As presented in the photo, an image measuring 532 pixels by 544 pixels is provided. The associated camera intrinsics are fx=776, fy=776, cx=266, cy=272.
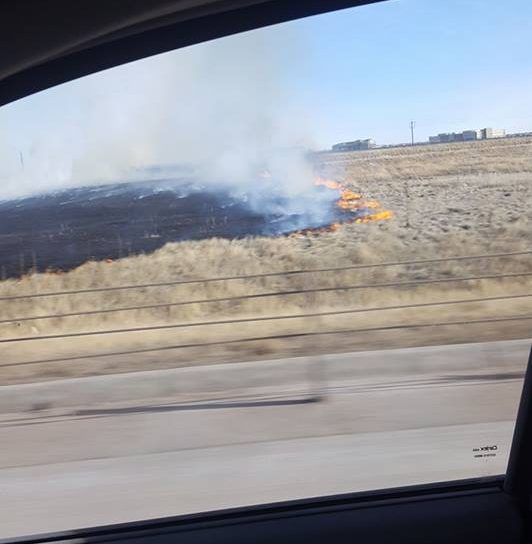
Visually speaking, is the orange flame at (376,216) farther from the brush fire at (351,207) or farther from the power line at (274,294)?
the power line at (274,294)

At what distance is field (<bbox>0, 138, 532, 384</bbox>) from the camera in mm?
5434

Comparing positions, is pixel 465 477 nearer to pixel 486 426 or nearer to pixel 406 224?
pixel 486 426

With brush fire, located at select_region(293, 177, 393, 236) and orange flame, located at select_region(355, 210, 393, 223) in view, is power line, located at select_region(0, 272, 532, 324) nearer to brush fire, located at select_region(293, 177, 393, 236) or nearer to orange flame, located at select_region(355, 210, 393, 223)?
brush fire, located at select_region(293, 177, 393, 236)

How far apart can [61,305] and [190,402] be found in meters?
1.70

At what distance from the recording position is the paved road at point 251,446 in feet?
11.7

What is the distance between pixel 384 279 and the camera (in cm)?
609

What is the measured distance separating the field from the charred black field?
0.34 feet

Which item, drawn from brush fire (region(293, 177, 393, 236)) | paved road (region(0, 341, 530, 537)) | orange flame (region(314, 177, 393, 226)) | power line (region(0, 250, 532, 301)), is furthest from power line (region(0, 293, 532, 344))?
orange flame (region(314, 177, 393, 226))

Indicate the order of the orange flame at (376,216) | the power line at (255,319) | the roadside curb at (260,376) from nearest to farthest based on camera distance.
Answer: the roadside curb at (260,376), the power line at (255,319), the orange flame at (376,216)

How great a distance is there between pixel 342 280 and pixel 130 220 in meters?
1.73

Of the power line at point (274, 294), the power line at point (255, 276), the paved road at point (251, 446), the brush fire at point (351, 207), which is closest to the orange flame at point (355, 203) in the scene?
the brush fire at point (351, 207)

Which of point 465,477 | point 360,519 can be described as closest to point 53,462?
point 360,519

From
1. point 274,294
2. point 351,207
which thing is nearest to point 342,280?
point 274,294

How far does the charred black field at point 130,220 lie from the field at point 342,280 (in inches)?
4.1
